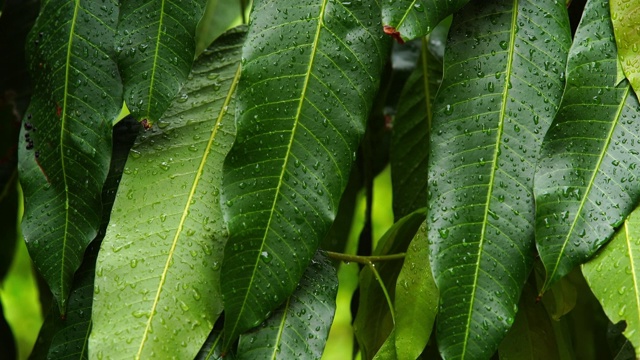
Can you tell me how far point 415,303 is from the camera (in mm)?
802

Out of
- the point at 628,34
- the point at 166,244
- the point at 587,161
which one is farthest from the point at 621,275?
the point at 166,244

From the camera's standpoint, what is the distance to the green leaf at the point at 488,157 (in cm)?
71

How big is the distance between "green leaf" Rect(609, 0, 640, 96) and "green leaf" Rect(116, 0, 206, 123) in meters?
0.46

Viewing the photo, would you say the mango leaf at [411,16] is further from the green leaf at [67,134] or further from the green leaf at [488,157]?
the green leaf at [67,134]

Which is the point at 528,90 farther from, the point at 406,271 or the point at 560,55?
the point at 406,271

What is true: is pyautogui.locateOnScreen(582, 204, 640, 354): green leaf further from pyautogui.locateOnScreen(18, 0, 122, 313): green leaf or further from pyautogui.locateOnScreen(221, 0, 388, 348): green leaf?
pyautogui.locateOnScreen(18, 0, 122, 313): green leaf

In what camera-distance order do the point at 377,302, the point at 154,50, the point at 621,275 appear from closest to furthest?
the point at 621,275 → the point at 154,50 → the point at 377,302

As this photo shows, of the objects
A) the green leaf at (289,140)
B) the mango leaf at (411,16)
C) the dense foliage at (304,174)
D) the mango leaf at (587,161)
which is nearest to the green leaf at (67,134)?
the dense foliage at (304,174)

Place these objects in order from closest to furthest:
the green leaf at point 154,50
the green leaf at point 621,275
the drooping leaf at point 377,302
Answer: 1. the green leaf at point 621,275
2. the green leaf at point 154,50
3. the drooping leaf at point 377,302

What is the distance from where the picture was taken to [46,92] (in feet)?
2.85

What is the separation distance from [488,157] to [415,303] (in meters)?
0.18

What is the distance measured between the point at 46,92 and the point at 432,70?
2.24 ft

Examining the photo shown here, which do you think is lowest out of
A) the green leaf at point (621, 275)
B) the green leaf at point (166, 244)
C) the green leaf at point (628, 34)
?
the green leaf at point (621, 275)

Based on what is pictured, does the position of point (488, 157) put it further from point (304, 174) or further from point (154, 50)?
point (154, 50)
